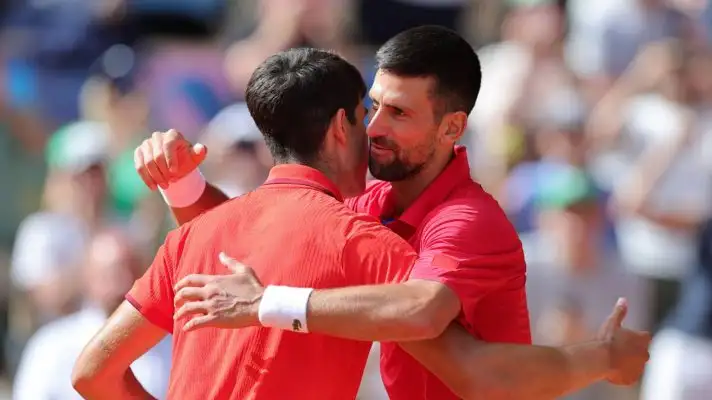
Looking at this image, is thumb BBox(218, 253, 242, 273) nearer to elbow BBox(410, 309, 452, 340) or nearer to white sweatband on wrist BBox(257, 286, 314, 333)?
white sweatband on wrist BBox(257, 286, 314, 333)

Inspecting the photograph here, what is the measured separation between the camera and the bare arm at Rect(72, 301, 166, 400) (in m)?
3.96

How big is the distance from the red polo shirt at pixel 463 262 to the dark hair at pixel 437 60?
20cm

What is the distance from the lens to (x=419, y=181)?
415 cm

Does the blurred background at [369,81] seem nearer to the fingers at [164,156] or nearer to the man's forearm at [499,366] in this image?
the fingers at [164,156]

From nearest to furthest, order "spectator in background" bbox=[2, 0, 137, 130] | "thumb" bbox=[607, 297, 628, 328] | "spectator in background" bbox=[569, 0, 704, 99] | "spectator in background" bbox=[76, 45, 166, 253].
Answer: "thumb" bbox=[607, 297, 628, 328]
"spectator in background" bbox=[76, 45, 166, 253]
"spectator in background" bbox=[569, 0, 704, 99]
"spectator in background" bbox=[2, 0, 137, 130]

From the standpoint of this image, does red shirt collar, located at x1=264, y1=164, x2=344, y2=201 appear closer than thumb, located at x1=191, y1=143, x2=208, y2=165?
Yes

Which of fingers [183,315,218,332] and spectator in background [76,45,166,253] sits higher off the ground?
fingers [183,315,218,332]

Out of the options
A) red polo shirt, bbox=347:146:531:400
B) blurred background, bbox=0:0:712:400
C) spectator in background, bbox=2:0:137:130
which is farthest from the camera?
spectator in background, bbox=2:0:137:130

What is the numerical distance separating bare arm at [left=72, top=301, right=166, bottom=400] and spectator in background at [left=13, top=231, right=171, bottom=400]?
8.69 feet

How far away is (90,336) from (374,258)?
3.49 m

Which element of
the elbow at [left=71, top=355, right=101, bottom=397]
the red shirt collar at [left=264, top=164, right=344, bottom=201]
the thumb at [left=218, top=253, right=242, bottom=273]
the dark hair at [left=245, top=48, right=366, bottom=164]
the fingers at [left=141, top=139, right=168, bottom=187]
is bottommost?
the elbow at [left=71, top=355, right=101, bottom=397]

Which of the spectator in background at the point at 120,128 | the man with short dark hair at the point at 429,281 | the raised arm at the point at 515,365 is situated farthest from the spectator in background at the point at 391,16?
the raised arm at the point at 515,365

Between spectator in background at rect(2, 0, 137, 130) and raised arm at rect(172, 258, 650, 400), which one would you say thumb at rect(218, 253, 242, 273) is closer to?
raised arm at rect(172, 258, 650, 400)

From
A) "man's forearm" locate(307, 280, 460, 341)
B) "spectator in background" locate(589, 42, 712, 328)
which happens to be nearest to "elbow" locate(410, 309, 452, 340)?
"man's forearm" locate(307, 280, 460, 341)
